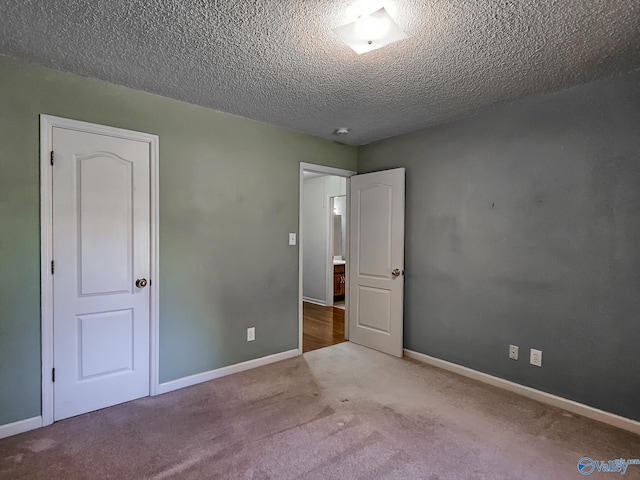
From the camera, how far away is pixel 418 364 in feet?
11.6

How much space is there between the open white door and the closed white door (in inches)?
89.0

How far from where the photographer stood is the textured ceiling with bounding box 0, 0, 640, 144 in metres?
1.70

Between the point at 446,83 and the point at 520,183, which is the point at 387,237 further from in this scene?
the point at 446,83

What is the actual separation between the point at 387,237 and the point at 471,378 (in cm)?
156

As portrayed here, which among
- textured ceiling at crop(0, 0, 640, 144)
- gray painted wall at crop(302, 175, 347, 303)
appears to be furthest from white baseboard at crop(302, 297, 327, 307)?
textured ceiling at crop(0, 0, 640, 144)

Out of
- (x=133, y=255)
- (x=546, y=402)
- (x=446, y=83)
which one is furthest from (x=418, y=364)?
(x=133, y=255)

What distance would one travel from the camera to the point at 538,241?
110 inches

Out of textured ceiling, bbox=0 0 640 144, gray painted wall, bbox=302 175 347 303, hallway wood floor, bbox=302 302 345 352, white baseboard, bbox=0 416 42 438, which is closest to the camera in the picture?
textured ceiling, bbox=0 0 640 144

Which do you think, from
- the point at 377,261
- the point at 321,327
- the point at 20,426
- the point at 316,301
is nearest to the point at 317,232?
the point at 316,301

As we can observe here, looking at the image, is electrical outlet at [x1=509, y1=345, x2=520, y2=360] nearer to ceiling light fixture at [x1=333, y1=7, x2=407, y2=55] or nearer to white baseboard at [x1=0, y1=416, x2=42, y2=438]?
ceiling light fixture at [x1=333, y1=7, x2=407, y2=55]

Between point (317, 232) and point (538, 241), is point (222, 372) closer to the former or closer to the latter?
point (538, 241)

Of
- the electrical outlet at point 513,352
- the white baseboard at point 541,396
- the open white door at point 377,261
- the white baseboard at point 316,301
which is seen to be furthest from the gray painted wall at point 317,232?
the electrical outlet at point 513,352

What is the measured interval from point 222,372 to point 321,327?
77.1 inches

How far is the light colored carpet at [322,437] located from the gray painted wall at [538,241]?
411 mm
